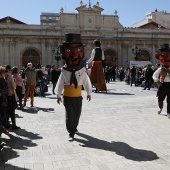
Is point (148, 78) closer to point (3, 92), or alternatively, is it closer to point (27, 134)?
point (27, 134)

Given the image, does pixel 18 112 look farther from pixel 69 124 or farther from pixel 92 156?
pixel 92 156

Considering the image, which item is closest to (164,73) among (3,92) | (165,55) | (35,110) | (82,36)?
(165,55)

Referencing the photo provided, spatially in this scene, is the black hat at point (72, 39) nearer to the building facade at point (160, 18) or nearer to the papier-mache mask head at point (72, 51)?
the papier-mache mask head at point (72, 51)

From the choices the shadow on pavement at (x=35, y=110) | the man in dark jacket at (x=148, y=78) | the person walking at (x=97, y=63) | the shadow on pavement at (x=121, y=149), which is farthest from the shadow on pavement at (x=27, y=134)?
the man in dark jacket at (x=148, y=78)

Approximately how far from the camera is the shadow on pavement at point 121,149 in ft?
16.9

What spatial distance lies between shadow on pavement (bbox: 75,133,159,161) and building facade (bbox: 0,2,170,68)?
103 feet

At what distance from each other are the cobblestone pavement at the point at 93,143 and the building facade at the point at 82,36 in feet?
95.4

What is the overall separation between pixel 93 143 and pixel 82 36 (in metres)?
33.4

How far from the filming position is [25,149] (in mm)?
5723

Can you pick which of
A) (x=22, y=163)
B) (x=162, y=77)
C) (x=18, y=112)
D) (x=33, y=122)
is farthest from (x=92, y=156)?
(x=18, y=112)

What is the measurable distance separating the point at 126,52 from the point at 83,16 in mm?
7656

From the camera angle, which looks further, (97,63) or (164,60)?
(97,63)

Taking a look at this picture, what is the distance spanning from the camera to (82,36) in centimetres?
3866

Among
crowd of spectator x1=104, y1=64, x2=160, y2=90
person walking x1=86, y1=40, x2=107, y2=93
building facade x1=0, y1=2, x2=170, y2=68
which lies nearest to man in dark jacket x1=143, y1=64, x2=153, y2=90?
crowd of spectator x1=104, y1=64, x2=160, y2=90
